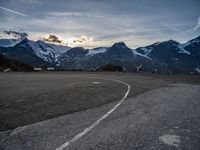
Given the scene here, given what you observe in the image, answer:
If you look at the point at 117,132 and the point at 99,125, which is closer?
the point at 117,132

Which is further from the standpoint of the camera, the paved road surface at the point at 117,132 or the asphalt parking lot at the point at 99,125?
the asphalt parking lot at the point at 99,125

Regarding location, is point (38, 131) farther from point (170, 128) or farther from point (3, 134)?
point (170, 128)

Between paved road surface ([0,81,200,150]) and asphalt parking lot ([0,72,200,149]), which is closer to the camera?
paved road surface ([0,81,200,150])

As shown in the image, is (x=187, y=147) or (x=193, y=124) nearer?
(x=187, y=147)

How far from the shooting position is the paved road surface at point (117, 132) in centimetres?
483

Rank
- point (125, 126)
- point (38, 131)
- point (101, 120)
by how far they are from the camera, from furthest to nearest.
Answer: point (101, 120), point (125, 126), point (38, 131)

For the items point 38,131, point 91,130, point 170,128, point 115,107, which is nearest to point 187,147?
point 170,128

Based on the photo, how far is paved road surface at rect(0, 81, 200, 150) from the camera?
15.9 ft

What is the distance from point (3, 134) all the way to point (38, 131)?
33.9 inches

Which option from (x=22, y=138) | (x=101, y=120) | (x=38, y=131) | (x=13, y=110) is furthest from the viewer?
(x=13, y=110)

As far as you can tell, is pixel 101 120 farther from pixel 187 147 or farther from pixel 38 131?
pixel 187 147

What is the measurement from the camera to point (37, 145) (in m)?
4.83

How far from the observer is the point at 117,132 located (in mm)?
5699

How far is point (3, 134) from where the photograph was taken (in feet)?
18.3
